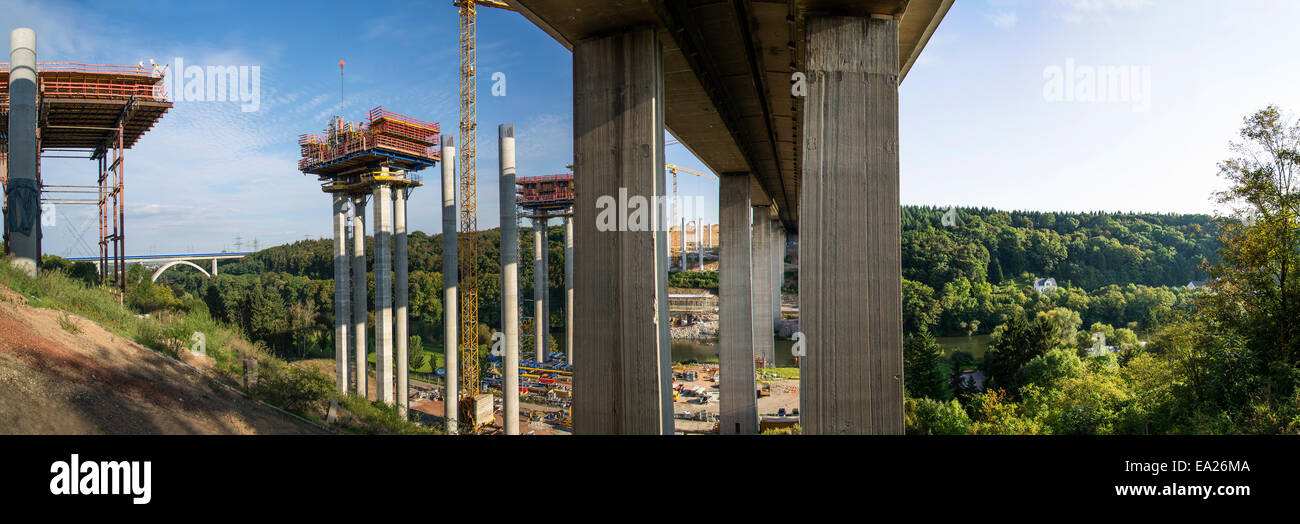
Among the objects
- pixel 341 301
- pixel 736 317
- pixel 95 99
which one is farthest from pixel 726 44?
pixel 341 301

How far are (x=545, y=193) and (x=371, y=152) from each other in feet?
70.5

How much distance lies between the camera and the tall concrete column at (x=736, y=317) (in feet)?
79.6

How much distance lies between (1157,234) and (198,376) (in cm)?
14466

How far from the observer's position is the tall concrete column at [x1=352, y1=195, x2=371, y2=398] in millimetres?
38969

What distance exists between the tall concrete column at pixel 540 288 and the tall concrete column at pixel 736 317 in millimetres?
32317

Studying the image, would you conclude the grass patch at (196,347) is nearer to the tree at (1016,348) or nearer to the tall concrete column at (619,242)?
the tall concrete column at (619,242)

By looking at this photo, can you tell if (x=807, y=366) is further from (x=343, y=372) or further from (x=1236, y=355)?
(x=343, y=372)

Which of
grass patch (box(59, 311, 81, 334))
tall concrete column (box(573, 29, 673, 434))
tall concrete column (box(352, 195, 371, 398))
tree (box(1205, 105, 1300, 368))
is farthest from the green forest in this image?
grass patch (box(59, 311, 81, 334))

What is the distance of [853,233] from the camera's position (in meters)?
6.79

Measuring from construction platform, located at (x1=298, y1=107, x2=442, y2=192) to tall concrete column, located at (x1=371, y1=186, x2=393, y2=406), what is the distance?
180 cm

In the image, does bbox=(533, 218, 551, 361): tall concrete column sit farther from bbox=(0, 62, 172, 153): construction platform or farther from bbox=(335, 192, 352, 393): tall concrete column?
bbox=(0, 62, 172, 153): construction platform

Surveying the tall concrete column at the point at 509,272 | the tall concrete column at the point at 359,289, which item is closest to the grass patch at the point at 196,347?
the tall concrete column at the point at 509,272

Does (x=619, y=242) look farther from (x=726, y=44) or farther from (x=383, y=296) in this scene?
(x=383, y=296)
